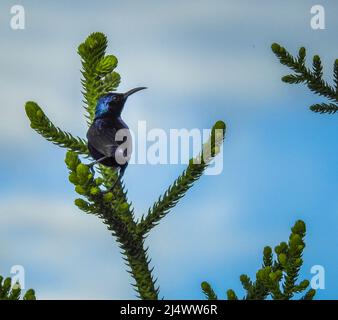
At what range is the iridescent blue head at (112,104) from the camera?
11.3ft

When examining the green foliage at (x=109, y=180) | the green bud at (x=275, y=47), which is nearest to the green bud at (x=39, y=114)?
the green foliage at (x=109, y=180)

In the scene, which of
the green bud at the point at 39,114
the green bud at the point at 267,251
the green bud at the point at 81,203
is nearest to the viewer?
the green bud at the point at 81,203

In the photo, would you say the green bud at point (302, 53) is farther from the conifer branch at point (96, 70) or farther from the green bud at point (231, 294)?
the green bud at point (231, 294)

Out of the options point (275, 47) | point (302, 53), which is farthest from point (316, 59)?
point (275, 47)

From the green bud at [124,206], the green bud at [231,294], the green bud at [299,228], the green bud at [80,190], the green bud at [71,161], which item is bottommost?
the green bud at [231,294]

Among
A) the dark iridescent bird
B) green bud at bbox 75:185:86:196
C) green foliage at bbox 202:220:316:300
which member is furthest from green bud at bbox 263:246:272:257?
green bud at bbox 75:185:86:196

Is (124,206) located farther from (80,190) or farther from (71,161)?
(71,161)

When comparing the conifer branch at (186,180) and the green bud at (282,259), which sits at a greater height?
the conifer branch at (186,180)

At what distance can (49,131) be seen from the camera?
360 centimetres

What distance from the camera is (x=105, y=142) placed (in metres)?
3.24

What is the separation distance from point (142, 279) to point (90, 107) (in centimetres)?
127
